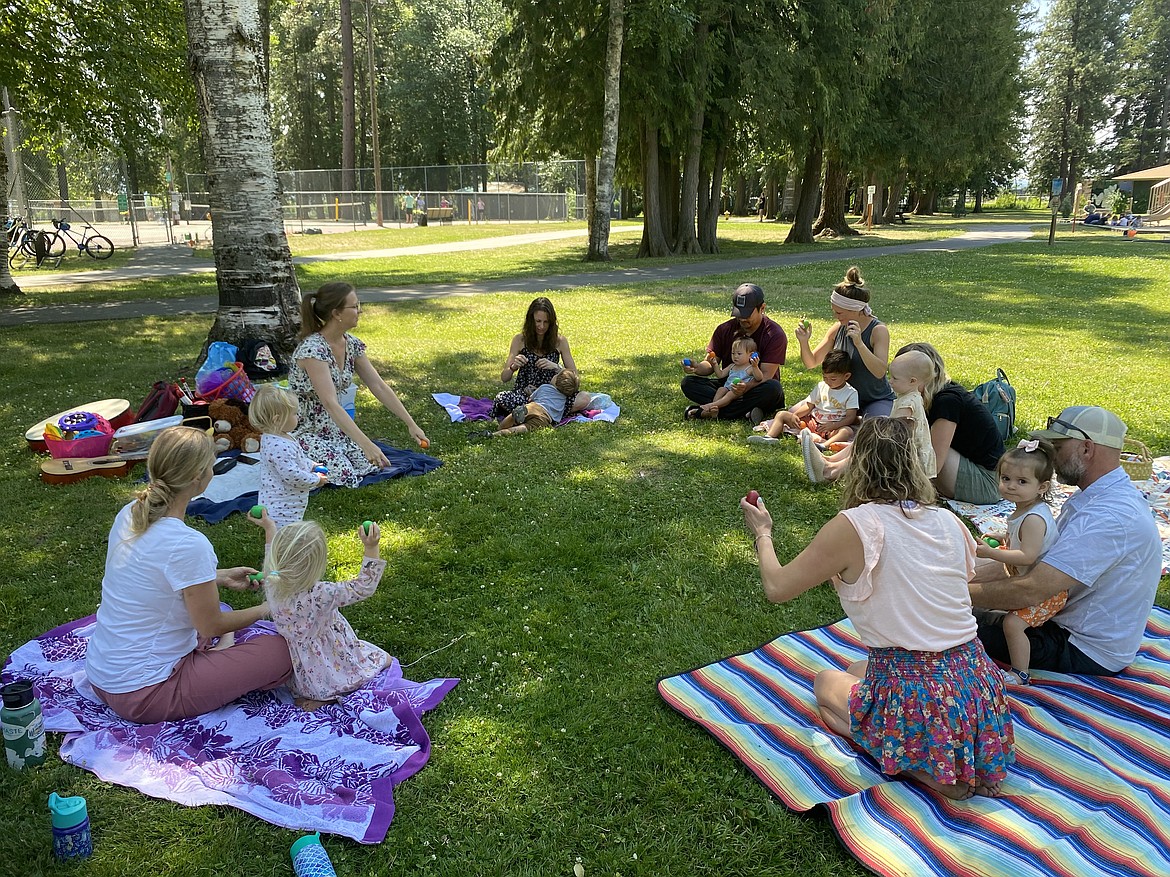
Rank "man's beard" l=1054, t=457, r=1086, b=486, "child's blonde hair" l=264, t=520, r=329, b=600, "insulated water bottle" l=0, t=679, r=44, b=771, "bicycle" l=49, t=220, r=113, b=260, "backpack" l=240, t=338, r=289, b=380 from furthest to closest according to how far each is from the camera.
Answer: "bicycle" l=49, t=220, r=113, b=260 → "backpack" l=240, t=338, r=289, b=380 → "man's beard" l=1054, t=457, r=1086, b=486 → "child's blonde hair" l=264, t=520, r=329, b=600 → "insulated water bottle" l=0, t=679, r=44, b=771

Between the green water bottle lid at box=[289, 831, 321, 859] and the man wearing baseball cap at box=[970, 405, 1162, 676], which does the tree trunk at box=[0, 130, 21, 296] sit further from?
the man wearing baseball cap at box=[970, 405, 1162, 676]

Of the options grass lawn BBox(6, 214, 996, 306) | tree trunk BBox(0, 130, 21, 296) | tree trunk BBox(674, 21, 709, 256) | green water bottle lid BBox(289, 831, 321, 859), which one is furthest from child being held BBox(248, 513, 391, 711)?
tree trunk BBox(674, 21, 709, 256)

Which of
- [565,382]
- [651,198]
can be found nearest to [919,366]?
[565,382]

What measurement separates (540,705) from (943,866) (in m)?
1.67

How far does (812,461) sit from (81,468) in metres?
5.56

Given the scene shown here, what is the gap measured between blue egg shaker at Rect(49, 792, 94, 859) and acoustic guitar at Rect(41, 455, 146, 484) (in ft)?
13.8

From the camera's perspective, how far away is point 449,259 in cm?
2344

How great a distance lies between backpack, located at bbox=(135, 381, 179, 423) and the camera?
6883 mm

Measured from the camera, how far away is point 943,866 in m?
2.64

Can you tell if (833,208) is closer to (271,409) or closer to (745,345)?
(745,345)

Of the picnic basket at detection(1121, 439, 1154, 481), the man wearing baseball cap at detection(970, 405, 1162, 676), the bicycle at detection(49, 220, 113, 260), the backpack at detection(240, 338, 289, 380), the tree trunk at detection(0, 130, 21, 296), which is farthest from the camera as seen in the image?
the bicycle at detection(49, 220, 113, 260)

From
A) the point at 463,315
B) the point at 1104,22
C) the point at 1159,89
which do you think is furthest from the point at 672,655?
the point at 1159,89

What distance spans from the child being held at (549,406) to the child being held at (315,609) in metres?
3.85

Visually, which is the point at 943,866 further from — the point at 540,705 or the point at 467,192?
the point at 467,192
